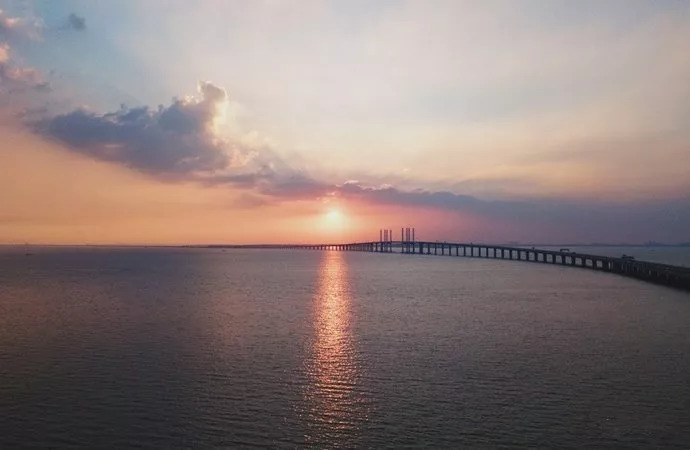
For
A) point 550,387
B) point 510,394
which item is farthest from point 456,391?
point 550,387

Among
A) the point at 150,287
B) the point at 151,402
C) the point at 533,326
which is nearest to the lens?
the point at 151,402

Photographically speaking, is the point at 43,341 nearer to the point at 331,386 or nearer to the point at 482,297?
the point at 331,386

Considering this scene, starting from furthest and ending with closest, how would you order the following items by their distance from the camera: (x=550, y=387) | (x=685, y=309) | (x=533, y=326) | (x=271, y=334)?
(x=685, y=309) < (x=533, y=326) < (x=271, y=334) < (x=550, y=387)

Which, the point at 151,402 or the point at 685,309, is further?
the point at 685,309

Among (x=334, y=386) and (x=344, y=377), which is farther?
(x=344, y=377)
